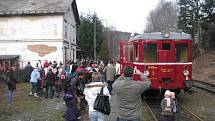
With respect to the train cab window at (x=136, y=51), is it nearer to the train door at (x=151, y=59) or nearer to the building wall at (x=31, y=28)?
the train door at (x=151, y=59)

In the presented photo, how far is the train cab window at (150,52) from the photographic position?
1734 cm

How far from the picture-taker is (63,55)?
36.6 m

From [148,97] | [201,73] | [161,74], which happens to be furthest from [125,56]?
[201,73]

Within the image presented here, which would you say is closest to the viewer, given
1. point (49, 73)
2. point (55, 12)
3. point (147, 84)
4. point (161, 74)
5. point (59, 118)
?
point (147, 84)

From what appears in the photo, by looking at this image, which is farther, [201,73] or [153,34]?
[201,73]

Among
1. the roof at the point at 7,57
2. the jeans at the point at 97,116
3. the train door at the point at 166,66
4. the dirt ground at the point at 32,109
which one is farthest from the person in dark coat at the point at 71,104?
the roof at the point at 7,57

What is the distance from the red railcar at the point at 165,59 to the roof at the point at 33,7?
62.7ft

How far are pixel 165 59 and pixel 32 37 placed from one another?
21.4 m

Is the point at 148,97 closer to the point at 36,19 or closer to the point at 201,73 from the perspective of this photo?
the point at 36,19

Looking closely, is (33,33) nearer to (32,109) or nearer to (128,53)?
(128,53)

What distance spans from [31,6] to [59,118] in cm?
2550

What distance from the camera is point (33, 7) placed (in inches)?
1465

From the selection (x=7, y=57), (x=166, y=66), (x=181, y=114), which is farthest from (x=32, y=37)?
(x=181, y=114)

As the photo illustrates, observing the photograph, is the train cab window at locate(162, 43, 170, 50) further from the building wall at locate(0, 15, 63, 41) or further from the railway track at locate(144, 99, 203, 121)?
the building wall at locate(0, 15, 63, 41)
